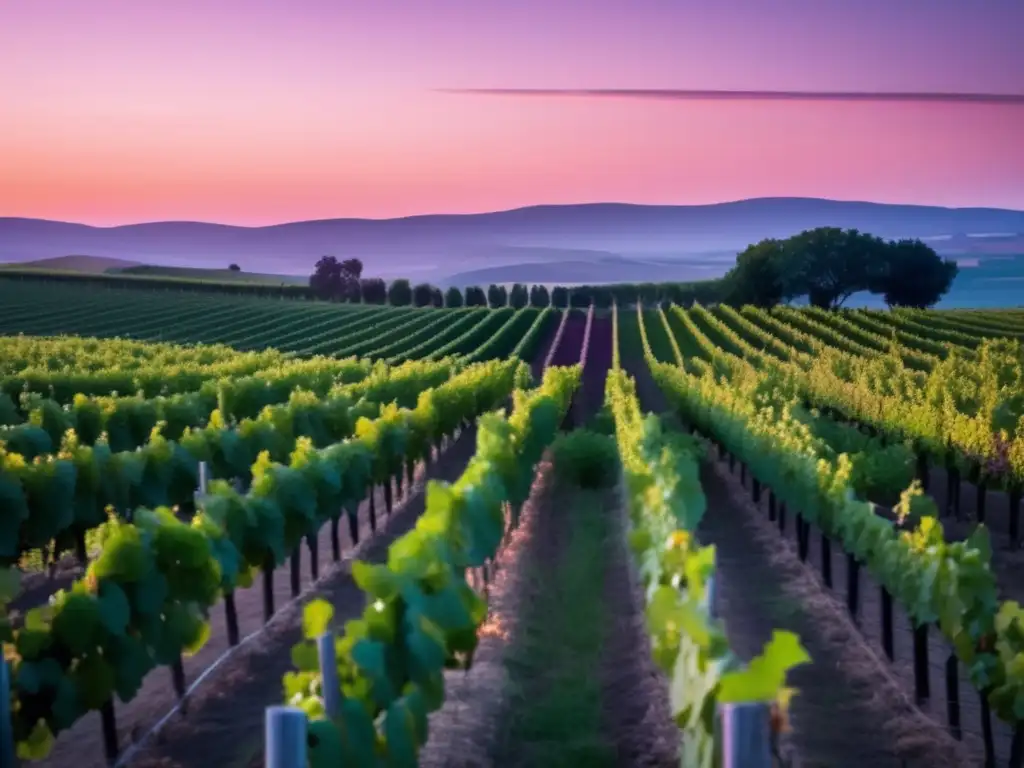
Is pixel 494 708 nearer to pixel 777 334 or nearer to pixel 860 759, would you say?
pixel 860 759

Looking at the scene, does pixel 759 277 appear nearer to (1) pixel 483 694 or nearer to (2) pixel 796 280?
(2) pixel 796 280

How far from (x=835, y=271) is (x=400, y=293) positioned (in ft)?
152

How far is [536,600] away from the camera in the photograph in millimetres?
10789

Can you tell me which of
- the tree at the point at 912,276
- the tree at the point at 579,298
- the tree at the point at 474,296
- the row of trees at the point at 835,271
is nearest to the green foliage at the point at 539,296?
the tree at the point at 579,298

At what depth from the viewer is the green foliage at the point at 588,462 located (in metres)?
17.5

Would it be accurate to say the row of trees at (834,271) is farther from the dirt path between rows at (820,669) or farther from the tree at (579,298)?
the dirt path between rows at (820,669)

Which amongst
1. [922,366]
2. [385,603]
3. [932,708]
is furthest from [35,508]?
[922,366]

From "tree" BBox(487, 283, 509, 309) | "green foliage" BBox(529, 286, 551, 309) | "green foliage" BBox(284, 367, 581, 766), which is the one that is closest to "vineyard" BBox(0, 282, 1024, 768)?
"green foliage" BBox(284, 367, 581, 766)

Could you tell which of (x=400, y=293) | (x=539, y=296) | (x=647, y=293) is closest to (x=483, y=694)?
(x=647, y=293)

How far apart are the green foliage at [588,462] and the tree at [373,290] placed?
311 feet

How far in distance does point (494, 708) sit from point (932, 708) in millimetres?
3671

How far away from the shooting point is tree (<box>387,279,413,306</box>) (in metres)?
108

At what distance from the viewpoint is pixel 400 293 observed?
108500 millimetres

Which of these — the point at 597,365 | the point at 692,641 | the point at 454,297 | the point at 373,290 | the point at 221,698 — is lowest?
the point at 597,365
